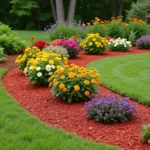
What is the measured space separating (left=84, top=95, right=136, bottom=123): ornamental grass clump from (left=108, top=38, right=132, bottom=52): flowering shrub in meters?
7.92

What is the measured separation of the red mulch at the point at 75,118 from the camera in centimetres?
423

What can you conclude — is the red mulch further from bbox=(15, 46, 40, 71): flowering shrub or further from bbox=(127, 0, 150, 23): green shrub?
bbox=(127, 0, 150, 23): green shrub

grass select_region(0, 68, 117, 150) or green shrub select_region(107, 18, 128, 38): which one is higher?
green shrub select_region(107, 18, 128, 38)

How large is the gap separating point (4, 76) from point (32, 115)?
3.34 m

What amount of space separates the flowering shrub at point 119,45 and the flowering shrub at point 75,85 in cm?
704

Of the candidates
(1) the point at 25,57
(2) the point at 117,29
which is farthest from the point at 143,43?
(1) the point at 25,57

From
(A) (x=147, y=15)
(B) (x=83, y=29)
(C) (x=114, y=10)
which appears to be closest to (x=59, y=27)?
(B) (x=83, y=29)

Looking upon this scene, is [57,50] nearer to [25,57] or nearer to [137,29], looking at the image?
[25,57]

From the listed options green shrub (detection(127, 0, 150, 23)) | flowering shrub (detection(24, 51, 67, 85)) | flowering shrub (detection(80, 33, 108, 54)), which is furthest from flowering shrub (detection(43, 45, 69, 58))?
green shrub (detection(127, 0, 150, 23))

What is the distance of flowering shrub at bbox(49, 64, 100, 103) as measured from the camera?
560 cm

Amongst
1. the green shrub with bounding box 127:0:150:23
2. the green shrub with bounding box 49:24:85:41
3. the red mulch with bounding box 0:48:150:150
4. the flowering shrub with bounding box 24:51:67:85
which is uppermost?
the green shrub with bounding box 127:0:150:23

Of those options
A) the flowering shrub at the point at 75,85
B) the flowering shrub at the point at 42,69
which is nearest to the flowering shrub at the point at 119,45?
the flowering shrub at the point at 42,69

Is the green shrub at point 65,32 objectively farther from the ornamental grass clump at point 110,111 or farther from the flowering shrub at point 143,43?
the ornamental grass clump at point 110,111

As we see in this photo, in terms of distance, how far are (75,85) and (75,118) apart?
2.52 ft
